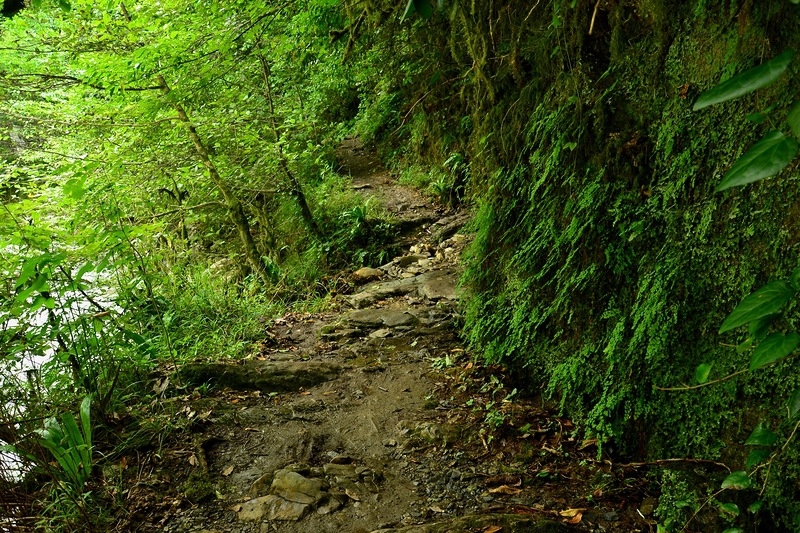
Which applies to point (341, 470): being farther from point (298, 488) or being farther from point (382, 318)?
point (382, 318)

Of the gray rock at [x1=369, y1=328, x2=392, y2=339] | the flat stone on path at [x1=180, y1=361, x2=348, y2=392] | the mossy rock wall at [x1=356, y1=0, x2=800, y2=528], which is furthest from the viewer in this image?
the gray rock at [x1=369, y1=328, x2=392, y2=339]

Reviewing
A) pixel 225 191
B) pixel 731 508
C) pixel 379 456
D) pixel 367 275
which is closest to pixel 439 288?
pixel 367 275

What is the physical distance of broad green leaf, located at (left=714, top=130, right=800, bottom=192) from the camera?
88 centimetres

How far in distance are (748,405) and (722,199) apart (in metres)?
1.03

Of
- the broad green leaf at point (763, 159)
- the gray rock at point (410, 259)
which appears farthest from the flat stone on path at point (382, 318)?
the broad green leaf at point (763, 159)

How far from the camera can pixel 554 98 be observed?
12.9 feet

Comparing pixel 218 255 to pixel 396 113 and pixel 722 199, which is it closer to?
pixel 396 113

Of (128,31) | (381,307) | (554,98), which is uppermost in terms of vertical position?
(128,31)

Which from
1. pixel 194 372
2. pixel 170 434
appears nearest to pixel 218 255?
pixel 194 372

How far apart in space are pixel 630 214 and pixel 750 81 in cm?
245

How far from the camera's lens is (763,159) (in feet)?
2.99

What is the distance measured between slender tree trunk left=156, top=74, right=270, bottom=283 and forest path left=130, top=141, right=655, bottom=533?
3.75 metres

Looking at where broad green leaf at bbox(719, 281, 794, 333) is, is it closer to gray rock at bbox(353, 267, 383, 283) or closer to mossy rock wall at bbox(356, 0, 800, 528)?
mossy rock wall at bbox(356, 0, 800, 528)

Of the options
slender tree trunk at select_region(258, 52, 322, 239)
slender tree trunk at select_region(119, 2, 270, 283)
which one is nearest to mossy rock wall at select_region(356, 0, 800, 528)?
slender tree trunk at select_region(258, 52, 322, 239)
